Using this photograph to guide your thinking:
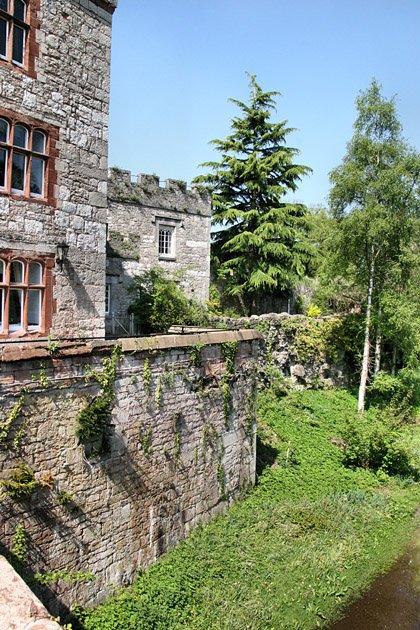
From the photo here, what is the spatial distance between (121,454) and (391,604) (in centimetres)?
570

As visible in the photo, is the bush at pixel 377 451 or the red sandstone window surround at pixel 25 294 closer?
the red sandstone window surround at pixel 25 294

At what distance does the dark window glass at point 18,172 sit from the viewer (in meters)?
8.20

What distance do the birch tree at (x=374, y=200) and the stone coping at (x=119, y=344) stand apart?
9.11m

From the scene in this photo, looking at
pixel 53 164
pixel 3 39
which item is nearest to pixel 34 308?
pixel 53 164

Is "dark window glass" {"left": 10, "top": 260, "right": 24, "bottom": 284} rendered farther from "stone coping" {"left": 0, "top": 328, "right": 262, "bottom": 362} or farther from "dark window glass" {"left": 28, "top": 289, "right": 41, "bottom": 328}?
"stone coping" {"left": 0, "top": 328, "right": 262, "bottom": 362}

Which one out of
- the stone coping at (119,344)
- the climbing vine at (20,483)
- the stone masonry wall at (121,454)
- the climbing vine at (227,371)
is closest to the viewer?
the climbing vine at (20,483)

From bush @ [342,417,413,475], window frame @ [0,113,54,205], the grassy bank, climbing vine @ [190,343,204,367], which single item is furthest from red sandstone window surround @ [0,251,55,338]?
bush @ [342,417,413,475]

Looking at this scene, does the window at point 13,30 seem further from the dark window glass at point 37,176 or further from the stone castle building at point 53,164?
the dark window glass at point 37,176

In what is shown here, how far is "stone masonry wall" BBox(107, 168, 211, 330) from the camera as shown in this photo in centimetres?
1777

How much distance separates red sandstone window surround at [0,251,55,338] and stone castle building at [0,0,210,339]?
2cm

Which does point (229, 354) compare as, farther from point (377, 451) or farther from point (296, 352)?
point (296, 352)

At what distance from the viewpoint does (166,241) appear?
63.7ft

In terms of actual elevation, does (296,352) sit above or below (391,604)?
above

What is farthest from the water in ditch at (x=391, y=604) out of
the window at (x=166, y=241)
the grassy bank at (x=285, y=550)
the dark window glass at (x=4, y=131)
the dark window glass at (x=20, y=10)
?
the window at (x=166, y=241)
